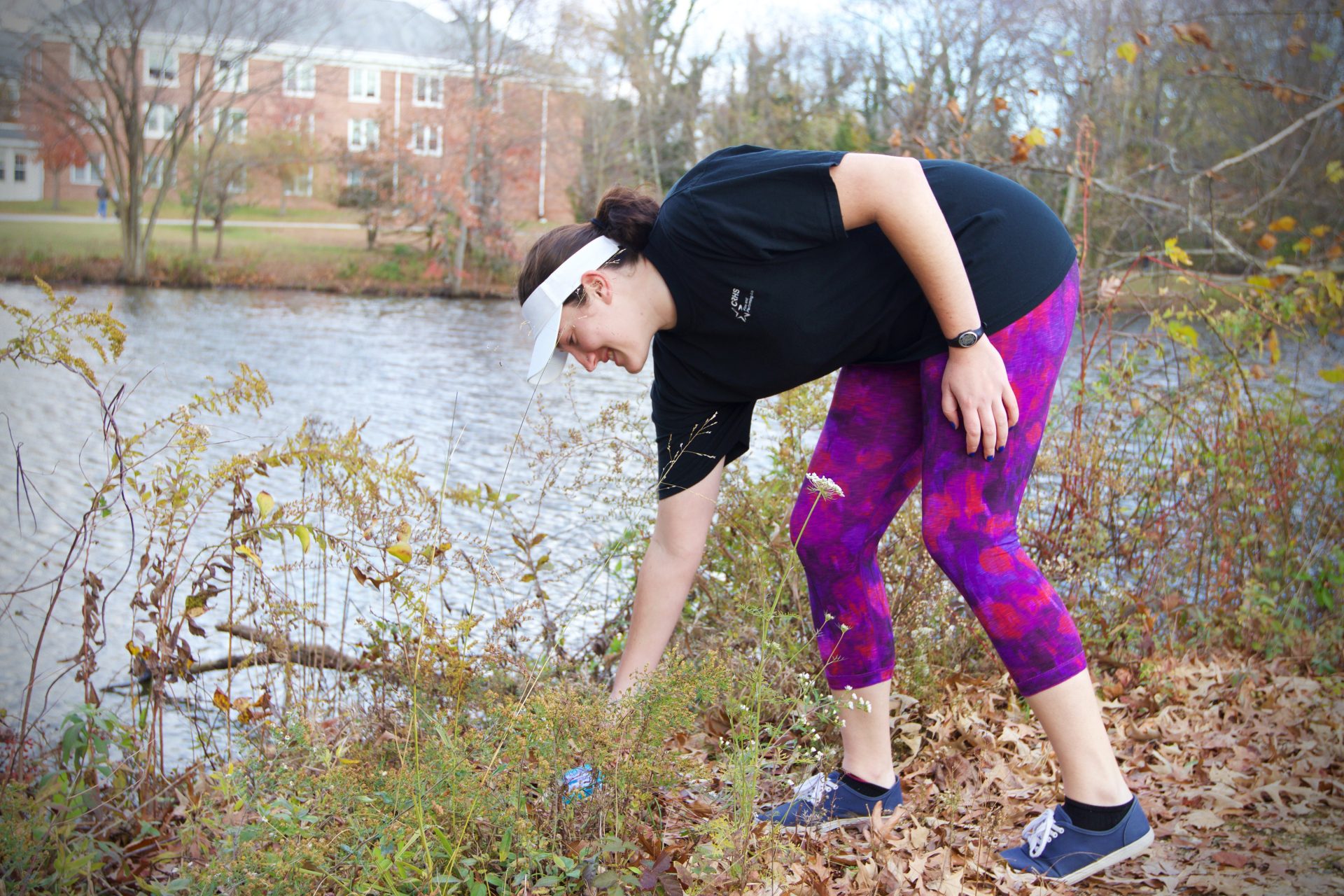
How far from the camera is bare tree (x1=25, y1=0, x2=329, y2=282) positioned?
817 inches

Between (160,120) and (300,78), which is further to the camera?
(300,78)

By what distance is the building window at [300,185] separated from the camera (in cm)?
3169

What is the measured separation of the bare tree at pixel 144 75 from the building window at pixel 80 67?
0.07 ft

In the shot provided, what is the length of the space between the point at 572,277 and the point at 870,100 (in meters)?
26.7

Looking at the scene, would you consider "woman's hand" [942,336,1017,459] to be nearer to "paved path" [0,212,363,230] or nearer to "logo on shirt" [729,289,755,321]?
"logo on shirt" [729,289,755,321]

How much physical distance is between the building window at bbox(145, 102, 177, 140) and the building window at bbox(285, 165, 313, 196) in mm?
5381

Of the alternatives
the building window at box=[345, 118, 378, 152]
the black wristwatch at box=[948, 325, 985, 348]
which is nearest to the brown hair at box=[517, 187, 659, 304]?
the black wristwatch at box=[948, 325, 985, 348]

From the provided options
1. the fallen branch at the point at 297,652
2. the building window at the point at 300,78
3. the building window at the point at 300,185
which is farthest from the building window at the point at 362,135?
the fallen branch at the point at 297,652

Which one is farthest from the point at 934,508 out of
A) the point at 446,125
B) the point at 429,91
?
the point at 429,91

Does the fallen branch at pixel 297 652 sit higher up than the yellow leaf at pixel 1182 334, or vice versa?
the yellow leaf at pixel 1182 334

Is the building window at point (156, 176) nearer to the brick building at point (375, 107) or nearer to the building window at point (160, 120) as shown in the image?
the brick building at point (375, 107)

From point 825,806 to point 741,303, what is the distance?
3.97 feet

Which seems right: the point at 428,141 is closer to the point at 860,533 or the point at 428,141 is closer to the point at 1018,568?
the point at 860,533

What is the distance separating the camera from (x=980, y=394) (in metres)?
2.07
